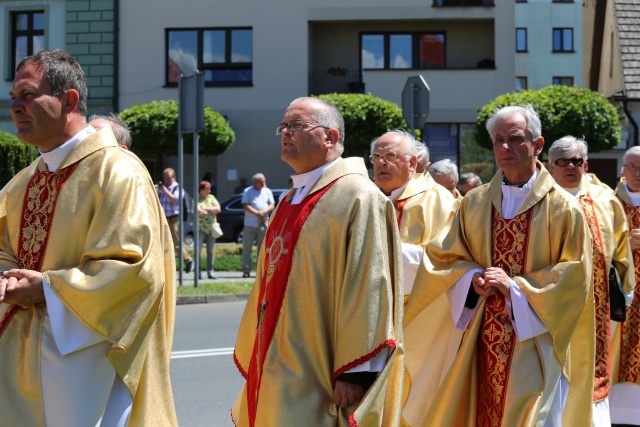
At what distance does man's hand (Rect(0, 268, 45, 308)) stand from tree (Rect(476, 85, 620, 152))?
23.8m

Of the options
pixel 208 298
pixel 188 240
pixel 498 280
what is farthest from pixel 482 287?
pixel 188 240

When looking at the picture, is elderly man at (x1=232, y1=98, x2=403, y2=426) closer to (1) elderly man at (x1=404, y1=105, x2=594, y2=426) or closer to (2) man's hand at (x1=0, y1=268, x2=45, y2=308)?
(2) man's hand at (x1=0, y1=268, x2=45, y2=308)

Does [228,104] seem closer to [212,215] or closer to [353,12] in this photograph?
[353,12]

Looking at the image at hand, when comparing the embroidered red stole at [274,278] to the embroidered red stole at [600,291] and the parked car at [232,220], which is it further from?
the parked car at [232,220]

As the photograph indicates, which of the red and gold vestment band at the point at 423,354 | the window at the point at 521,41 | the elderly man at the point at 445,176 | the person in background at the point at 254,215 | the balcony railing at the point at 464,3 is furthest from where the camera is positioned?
the window at the point at 521,41

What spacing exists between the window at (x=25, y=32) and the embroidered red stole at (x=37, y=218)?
27.6 m

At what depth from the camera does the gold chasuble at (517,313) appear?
17.3ft

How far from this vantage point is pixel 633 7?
32.0 m

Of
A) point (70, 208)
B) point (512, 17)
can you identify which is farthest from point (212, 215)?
point (512, 17)

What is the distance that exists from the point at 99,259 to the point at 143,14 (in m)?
27.6

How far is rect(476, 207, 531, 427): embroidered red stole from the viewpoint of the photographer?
5.37 metres

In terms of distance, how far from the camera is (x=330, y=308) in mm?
4344

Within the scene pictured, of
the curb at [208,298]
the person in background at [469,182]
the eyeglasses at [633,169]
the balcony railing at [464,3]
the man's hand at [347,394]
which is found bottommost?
the curb at [208,298]

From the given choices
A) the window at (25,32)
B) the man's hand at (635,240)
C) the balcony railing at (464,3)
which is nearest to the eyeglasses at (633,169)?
the man's hand at (635,240)
